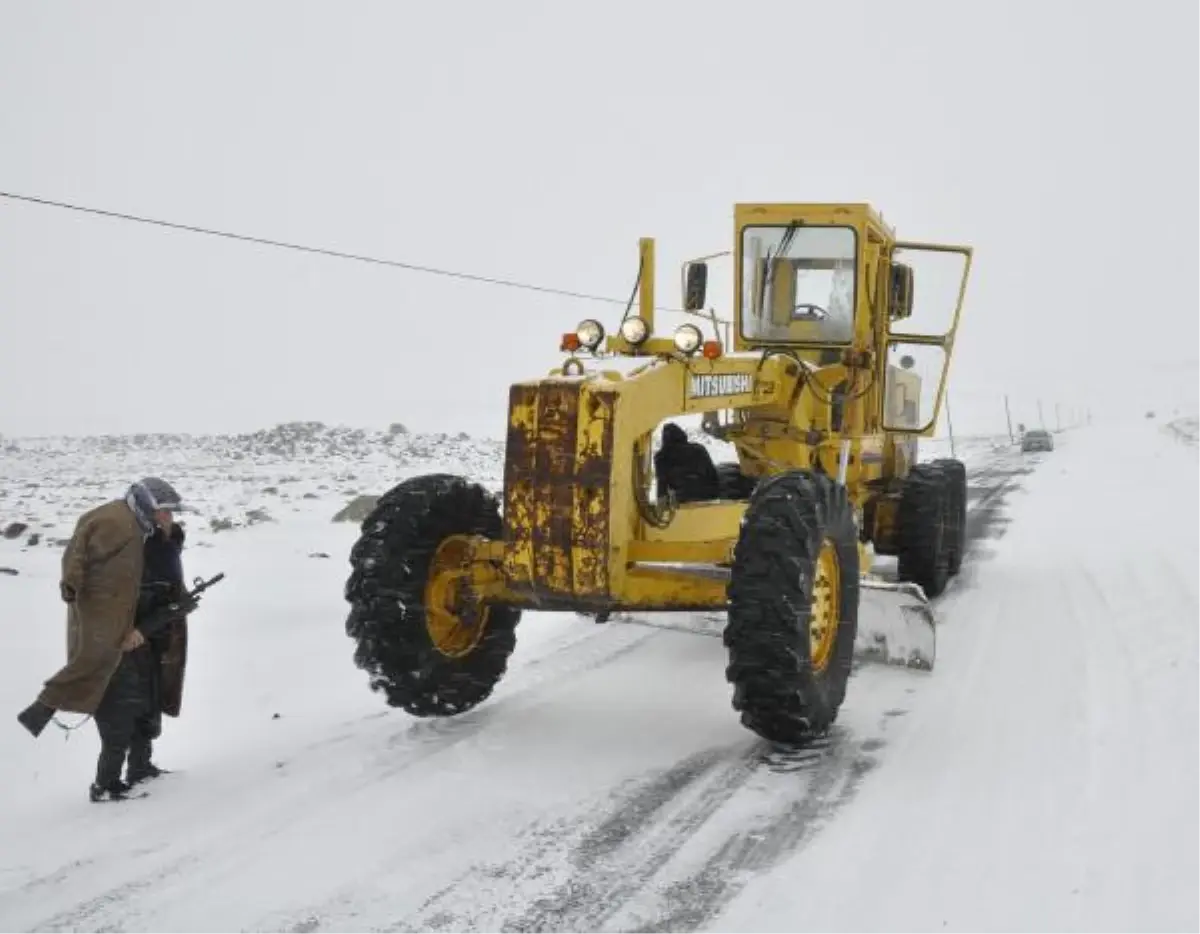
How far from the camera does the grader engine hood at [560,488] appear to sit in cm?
516

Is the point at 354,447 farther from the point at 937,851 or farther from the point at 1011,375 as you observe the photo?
the point at 1011,375

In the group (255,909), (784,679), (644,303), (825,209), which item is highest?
(825,209)

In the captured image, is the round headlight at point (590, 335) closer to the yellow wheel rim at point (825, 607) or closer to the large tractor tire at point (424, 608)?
the large tractor tire at point (424, 608)

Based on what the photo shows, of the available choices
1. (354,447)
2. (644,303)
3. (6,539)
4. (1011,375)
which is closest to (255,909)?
(644,303)

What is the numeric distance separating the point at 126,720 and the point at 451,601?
1651 mm

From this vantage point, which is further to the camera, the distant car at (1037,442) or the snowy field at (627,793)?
the distant car at (1037,442)

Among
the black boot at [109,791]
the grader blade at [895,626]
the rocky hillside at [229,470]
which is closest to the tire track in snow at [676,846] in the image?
the grader blade at [895,626]

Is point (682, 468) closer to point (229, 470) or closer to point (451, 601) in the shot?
point (451, 601)

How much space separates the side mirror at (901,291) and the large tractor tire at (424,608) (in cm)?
335

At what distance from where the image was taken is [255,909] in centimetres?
374

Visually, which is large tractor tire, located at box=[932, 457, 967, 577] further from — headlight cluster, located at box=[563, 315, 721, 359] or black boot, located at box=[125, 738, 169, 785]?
black boot, located at box=[125, 738, 169, 785]

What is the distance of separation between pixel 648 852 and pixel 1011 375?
147 metres

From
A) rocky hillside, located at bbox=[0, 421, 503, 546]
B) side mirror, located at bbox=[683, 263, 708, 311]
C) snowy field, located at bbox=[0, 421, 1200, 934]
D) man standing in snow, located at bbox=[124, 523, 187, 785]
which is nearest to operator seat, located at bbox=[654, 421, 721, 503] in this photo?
side mirror, located at bbox=[683, 263, 708, 311]

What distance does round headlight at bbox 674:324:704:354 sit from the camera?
5.71 m
